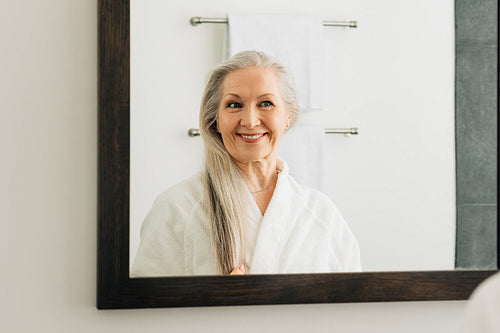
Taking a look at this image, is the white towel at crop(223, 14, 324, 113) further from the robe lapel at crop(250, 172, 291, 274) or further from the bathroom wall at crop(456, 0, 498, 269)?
the bathroom wall at crop(456, 0, 498, 269)

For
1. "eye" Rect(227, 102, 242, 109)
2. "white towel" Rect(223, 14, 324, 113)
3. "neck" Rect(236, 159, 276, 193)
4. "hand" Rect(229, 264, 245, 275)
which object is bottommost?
"hand" Rect(229, 264, 245, 275)

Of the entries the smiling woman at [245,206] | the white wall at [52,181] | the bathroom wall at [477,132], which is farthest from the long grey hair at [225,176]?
the bathroom wall at [477,132]

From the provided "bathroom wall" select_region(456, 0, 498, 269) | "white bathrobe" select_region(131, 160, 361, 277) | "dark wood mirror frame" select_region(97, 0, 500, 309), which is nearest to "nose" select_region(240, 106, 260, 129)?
"white bathrobe" select_region(131, 160, 361, 277)

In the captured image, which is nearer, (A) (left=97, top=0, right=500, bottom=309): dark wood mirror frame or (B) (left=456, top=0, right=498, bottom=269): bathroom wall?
(A) (left=97, top=0, right=500, bottom=309): dark wood mirror frame

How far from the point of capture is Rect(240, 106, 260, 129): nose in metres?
1.14

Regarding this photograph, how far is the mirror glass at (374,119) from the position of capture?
112cm

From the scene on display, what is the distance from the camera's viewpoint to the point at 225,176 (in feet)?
3.78

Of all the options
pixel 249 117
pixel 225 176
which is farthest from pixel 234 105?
pixel 225 176

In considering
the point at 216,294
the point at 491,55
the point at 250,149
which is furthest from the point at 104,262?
the point at 491,55

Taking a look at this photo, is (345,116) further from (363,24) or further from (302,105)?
(363,24)

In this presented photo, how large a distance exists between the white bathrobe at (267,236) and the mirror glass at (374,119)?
1.0 inches

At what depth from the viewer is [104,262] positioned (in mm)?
1108

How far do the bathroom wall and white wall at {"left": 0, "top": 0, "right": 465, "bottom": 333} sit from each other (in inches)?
21.3

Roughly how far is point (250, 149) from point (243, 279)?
10.5 inches
